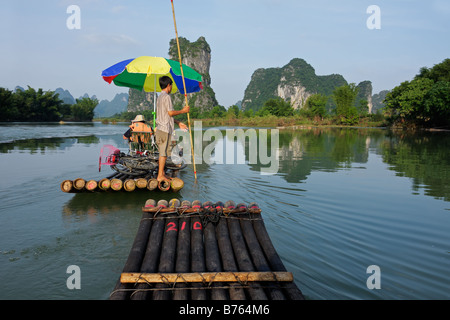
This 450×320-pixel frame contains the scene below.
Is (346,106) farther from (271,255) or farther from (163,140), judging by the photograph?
(271,255)

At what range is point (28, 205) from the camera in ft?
22.9

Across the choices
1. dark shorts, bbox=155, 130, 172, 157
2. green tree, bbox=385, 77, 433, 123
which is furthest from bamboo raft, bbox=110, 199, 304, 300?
green tree, bbox=385, 77, 433, 123

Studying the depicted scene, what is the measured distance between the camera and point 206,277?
2963 millimetres

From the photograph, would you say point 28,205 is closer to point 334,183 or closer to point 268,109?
point 334,183

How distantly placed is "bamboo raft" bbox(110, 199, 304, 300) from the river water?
82 cm

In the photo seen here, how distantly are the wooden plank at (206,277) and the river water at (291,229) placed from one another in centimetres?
90

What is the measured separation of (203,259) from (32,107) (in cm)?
7824

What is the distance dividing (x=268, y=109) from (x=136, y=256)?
8924 cm

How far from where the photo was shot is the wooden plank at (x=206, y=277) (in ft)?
9.55

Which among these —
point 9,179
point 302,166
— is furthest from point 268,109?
point 9,179

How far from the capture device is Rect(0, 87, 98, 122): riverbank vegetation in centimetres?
5638

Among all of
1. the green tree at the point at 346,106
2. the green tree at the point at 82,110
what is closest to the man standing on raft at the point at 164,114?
the green tree at the point at 346,106

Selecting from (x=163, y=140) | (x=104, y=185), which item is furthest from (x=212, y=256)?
(x=104, y=185)

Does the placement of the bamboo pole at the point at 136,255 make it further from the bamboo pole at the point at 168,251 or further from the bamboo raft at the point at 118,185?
the bamboo raft at the point at 118,185
